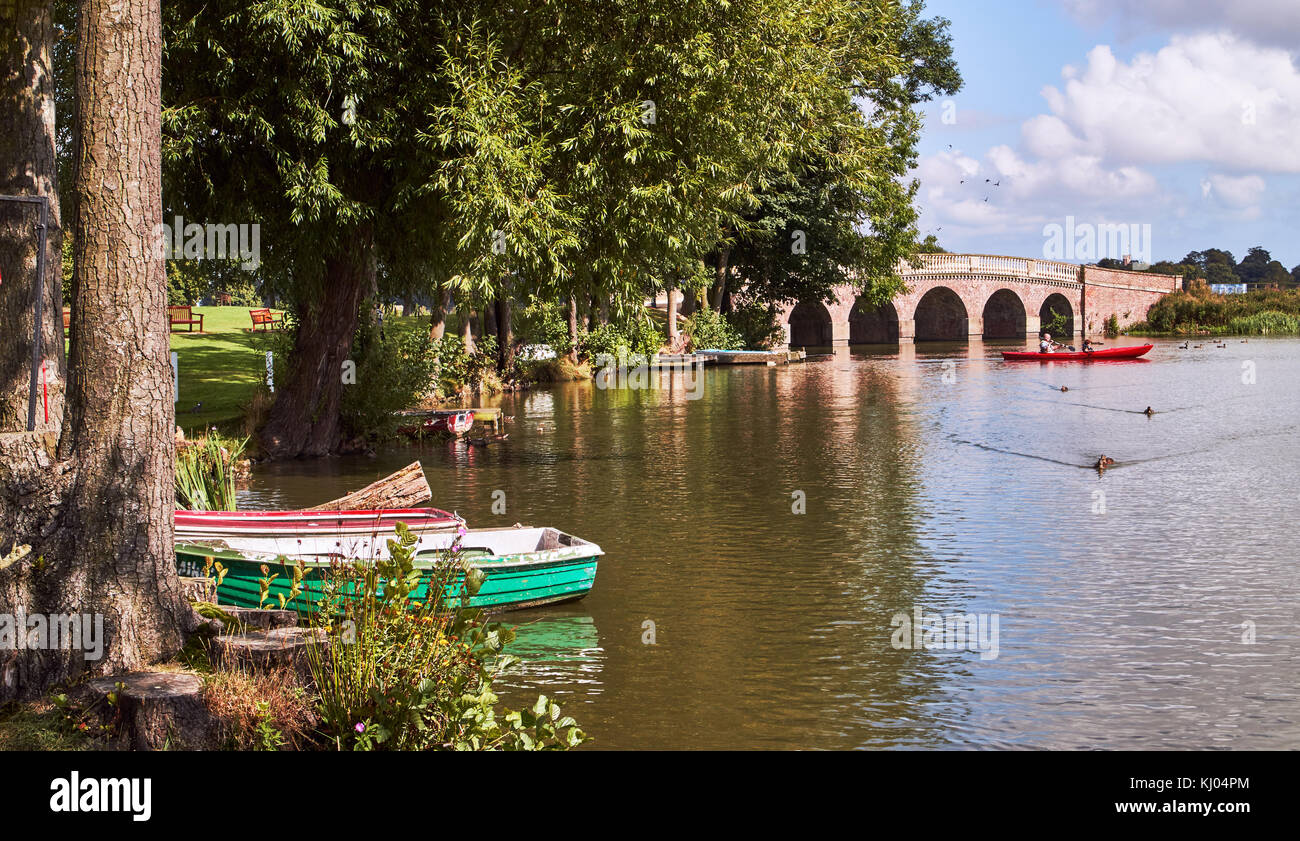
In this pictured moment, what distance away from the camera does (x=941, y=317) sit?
96000mm

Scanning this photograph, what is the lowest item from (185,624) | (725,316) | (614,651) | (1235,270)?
(614,651)

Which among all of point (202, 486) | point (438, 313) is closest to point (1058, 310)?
point (438, 313)

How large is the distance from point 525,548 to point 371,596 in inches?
202

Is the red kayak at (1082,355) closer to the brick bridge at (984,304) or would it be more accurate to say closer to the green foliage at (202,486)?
the brick bridge at (984,304)

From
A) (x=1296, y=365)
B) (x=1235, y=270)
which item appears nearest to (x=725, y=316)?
(x=1296, y=365)

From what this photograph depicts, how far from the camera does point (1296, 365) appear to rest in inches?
1884

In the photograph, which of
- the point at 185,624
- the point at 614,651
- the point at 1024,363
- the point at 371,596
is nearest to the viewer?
the point at 371,596

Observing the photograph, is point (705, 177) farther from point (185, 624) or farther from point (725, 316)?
point (725, 316)

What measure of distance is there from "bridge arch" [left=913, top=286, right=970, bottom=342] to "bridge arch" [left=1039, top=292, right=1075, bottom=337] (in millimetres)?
7495

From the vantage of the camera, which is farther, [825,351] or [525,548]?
[825,351]

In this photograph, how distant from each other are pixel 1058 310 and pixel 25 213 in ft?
307

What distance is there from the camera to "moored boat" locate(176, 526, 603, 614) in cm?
1023

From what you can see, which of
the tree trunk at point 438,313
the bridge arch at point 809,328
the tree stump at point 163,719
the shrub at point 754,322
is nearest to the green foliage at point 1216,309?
the bridge arch at point 809,328

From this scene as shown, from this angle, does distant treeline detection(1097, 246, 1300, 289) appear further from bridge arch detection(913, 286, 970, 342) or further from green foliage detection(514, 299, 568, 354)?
green foliage detection(514, 299, 568, 354)
